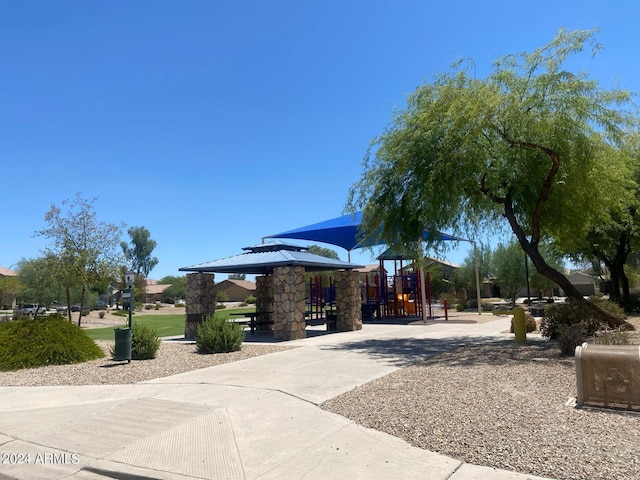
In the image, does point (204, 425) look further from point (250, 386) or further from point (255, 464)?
point (250, 386)

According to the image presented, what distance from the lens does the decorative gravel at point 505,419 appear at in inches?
187

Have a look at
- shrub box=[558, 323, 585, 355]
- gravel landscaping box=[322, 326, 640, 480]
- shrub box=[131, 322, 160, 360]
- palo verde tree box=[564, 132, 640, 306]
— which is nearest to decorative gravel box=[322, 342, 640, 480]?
gravel landscaping box=[322, 326, 640, 480]

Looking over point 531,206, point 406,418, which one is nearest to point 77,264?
point 531,206

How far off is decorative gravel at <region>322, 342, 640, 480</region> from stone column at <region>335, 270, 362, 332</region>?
10.7 m

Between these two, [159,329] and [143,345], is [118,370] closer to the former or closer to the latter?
[143,345]

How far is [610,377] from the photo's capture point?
6.62 m

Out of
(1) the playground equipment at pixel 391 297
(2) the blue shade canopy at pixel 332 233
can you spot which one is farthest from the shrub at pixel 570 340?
(1) the playground equipment at pixel 391 297

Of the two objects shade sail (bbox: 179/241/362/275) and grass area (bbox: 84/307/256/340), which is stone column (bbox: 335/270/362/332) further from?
grass area (bbox: 84/307/256/340)

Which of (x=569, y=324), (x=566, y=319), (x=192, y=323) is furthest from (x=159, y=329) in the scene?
(x=569, y=324)

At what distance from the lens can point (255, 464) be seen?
16.8 feet

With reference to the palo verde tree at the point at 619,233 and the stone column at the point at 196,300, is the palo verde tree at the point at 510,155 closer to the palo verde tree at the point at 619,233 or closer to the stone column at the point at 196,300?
the palo verde tree at the point at 619,233

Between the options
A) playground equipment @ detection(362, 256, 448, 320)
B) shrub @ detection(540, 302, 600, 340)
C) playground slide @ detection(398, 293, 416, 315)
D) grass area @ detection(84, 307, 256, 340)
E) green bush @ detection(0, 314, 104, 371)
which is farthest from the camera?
playground slide @ detection(398, 293, 416, 315)

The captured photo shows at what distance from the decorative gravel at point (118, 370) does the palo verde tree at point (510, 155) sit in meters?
6.32

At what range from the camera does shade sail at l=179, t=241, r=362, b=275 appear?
17.3 m
